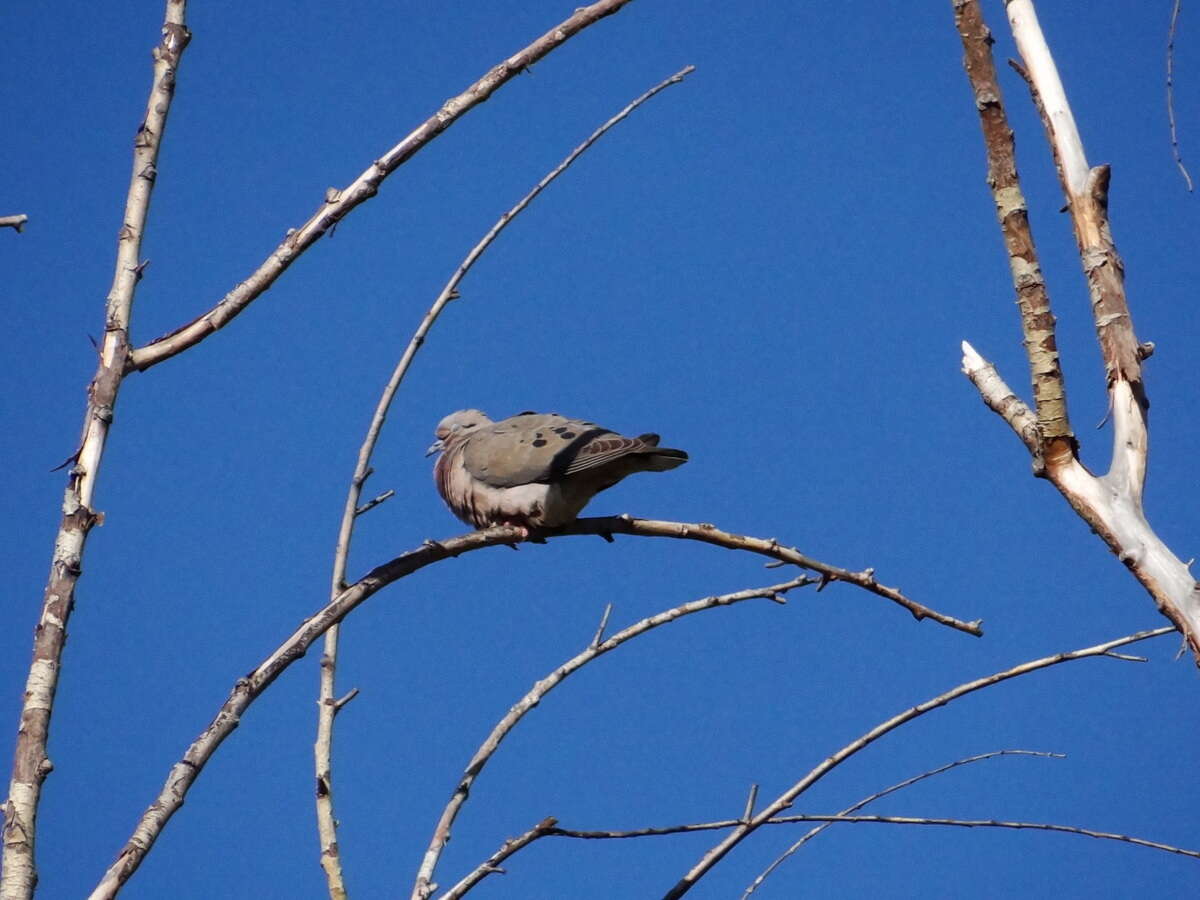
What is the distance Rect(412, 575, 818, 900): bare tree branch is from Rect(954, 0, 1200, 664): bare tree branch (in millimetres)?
788

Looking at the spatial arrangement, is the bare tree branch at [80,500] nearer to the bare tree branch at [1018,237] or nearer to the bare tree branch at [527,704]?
the bare tree branch at [527,704]

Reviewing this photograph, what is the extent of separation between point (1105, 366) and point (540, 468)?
2.33 metres

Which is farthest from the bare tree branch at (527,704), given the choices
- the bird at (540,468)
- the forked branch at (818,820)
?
the bird at (540,468)

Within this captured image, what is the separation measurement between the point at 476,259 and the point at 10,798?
1.74 metres

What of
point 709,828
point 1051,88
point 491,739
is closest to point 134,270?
point 491,739

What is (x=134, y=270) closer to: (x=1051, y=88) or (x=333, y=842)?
(x=333, y=842)

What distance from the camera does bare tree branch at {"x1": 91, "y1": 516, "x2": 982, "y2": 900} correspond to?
2.26 m

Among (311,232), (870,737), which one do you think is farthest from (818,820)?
(311,232)

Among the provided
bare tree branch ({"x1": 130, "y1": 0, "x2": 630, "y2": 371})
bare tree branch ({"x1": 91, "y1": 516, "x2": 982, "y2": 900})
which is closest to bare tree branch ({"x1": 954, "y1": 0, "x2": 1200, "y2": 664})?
bare tree branch ({"x1": 91, "y1": 516, "x2": 982, "y2": 900})

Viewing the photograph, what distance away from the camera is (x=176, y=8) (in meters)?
2.71

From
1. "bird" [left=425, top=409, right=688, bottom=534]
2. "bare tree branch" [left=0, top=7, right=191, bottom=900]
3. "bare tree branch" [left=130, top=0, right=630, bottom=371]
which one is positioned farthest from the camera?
"bird" [left=425, top=409, right=688, bottom=534]

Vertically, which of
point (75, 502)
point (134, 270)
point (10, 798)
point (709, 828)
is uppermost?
point (134, 270)

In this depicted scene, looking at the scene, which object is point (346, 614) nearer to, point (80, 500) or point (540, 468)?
point (80, 500)

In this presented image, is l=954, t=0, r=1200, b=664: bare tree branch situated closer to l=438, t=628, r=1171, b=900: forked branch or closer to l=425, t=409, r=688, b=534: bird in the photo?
l=438, t=628, r=1171, b=900: forked branch
